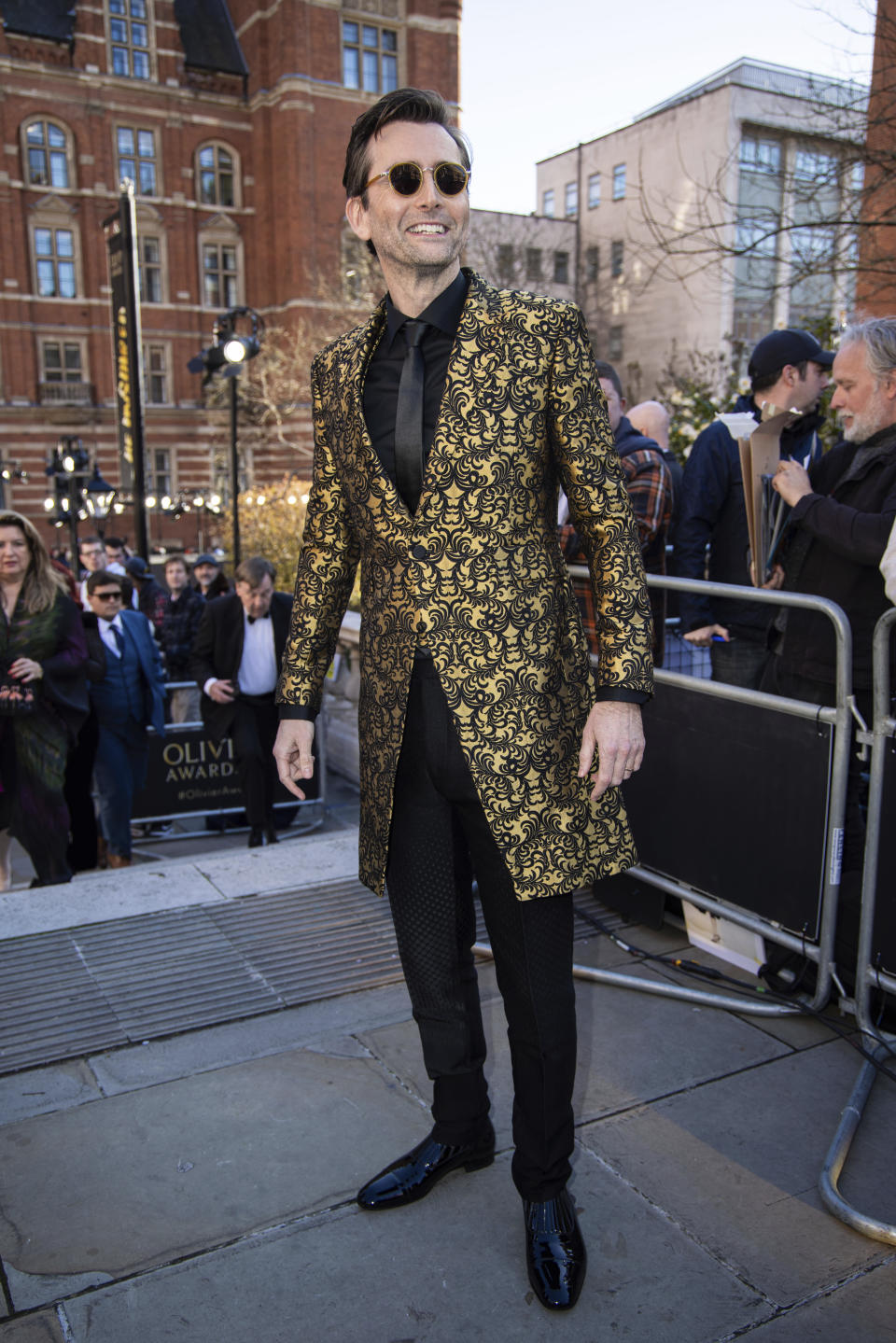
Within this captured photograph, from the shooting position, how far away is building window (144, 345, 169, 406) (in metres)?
38.3

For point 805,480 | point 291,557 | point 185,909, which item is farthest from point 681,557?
point 291,557

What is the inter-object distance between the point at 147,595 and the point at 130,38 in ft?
113

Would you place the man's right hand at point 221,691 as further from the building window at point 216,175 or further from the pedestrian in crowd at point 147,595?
the building window at point 216,175

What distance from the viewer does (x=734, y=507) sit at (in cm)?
448

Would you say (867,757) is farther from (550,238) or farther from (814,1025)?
(550,238)

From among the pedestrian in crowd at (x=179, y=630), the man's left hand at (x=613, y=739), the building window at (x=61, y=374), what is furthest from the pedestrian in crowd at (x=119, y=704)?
the building window at (x=61, y=374)

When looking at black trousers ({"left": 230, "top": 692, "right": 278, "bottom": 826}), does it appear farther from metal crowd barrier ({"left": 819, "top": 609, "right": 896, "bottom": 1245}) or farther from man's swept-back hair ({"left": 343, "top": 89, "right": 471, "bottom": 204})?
man's swept-back hair ({"left": 343, "top": 89, "right": 471, "bottom": 204})

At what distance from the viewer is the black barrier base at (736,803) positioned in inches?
121

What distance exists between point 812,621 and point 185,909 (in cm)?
258

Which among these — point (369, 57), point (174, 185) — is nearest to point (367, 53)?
point (369, 57)

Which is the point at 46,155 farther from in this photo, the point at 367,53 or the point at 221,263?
the point at 367,53

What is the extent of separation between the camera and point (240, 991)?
135 inches

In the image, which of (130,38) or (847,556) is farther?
(130,38)

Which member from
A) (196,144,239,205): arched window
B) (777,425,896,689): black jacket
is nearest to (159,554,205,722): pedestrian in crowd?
(777,425,896,689): black jacket
